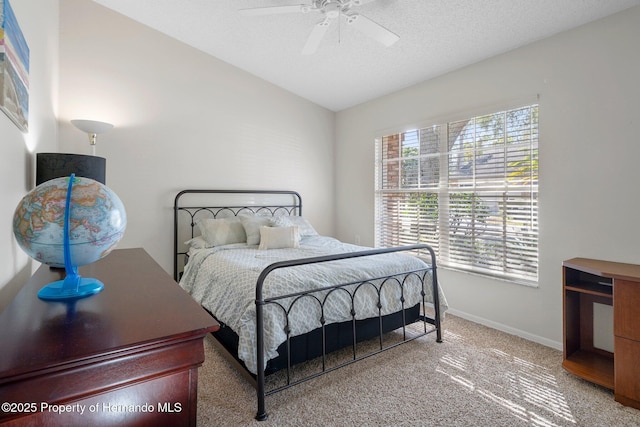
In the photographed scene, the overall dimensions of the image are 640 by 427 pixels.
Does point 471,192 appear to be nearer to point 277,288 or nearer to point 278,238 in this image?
point 278,238

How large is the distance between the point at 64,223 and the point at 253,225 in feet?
8.24

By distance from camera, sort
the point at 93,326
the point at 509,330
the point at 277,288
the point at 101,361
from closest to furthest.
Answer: the point at 101,361 → the point at 93,326 → the point at 277,288 → the point at 509,330

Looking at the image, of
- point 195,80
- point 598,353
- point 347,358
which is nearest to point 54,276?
point 347,358

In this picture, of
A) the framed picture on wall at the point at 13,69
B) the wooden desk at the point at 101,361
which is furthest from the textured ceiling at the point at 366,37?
the wooden desk at the point at 101,361

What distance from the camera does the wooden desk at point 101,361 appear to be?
2.06ft

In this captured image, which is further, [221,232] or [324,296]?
[221,232]

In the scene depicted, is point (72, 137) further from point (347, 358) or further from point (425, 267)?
point (425, 267)

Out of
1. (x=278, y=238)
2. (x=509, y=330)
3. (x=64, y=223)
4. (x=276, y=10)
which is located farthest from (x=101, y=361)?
(x=509, y=330)

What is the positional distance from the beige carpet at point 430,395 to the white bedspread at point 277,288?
344 mm

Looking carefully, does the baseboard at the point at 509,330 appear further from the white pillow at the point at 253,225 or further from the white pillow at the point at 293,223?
the white pillow at the point at 253,225

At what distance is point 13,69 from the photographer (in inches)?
49.0

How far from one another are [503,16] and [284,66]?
221 cm

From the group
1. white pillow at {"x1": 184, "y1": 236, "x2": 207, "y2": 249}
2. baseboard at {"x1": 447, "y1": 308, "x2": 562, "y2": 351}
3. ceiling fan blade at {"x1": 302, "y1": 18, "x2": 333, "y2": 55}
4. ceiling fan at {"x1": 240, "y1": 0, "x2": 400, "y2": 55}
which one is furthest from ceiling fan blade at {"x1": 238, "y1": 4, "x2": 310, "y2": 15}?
baseboard at {"x1": 447, "y1": 308, "x2": 562, "y2": 351}

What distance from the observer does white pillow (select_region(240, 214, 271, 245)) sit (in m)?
3.33
